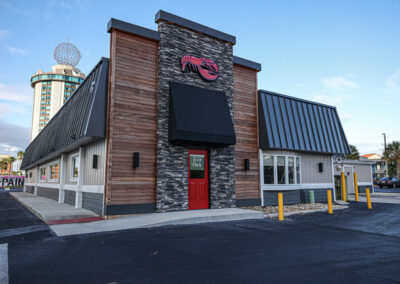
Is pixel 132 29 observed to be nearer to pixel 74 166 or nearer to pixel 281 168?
pixel 74 166

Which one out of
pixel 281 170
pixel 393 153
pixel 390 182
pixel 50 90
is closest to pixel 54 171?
pixel 281 170

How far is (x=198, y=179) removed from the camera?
11367 mm

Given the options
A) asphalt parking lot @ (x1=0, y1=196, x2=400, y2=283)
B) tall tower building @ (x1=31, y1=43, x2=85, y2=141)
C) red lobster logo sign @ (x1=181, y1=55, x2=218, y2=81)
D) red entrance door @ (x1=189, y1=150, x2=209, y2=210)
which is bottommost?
asphalt parking lot @ (x1=0, y1=196, x2=400, y2=283)

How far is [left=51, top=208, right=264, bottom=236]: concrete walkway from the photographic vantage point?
7566mm

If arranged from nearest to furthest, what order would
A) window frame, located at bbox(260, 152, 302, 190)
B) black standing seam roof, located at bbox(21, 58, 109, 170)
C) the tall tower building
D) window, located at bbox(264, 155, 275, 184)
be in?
black standing seam roof, located at bbox(21, 58, 109, 170), window frame, located at bbox(260, 152, 302, 190), window, located at bbox(264, 155, 275, 184), the tall tower building

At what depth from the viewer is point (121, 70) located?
393 inches

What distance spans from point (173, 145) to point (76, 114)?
15.8 ft

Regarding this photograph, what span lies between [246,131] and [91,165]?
7.08 metres

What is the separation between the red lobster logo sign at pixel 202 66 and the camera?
11445 millimetres

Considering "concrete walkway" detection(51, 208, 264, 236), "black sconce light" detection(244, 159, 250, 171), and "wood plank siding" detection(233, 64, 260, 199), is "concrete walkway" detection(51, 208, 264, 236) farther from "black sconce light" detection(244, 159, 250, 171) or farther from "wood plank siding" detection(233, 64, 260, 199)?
"black sconce light" detection(244, 159, 250, 171)

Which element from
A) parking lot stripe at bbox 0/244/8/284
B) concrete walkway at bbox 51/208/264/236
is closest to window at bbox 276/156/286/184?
concrete walkway at bbox 51/208/264/236

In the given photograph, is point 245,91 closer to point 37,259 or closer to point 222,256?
point 222,256

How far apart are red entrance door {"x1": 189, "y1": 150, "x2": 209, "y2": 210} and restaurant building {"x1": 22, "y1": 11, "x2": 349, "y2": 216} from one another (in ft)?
0.14

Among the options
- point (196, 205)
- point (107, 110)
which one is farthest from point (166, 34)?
point (196, 205)
